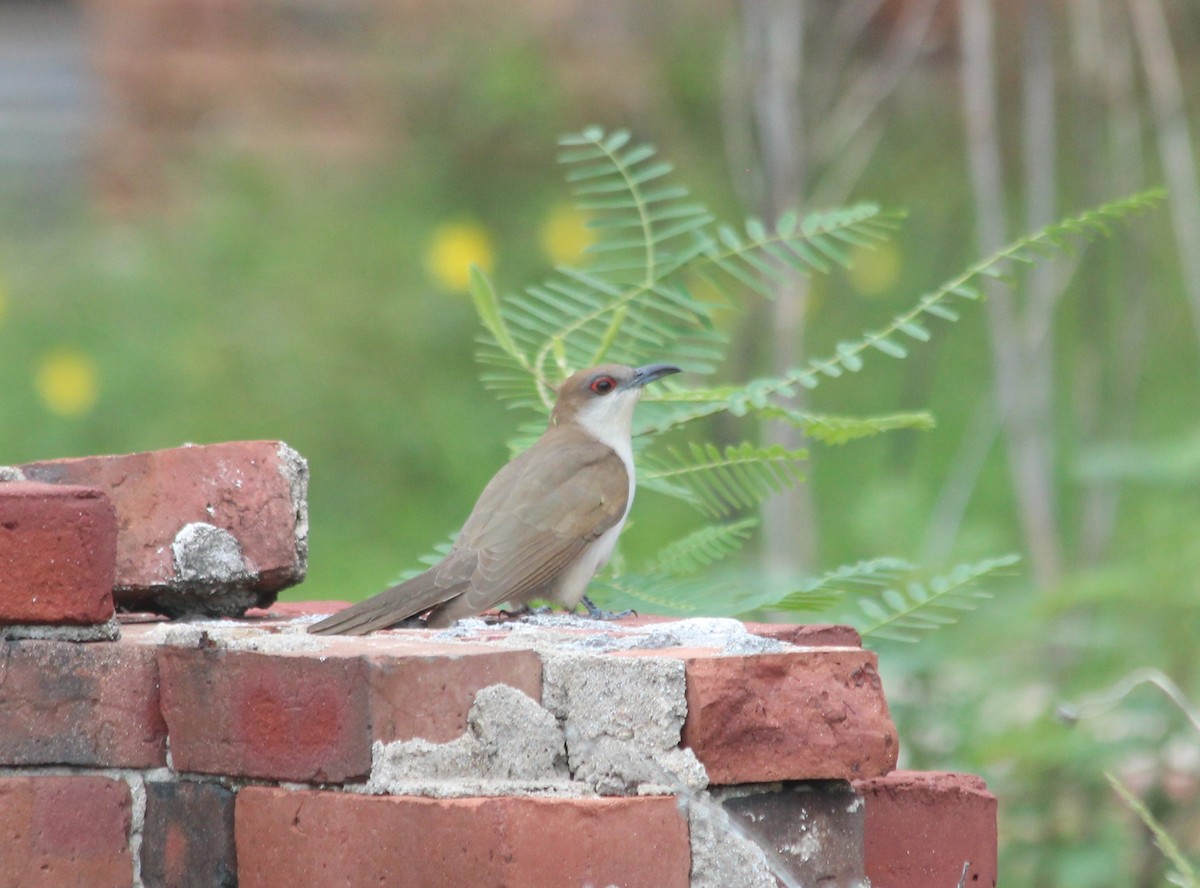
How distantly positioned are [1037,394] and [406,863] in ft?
12.7

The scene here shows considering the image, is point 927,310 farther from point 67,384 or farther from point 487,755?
point 67,384

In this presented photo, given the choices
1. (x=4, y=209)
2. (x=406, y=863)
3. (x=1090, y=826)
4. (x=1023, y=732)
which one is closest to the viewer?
(x=406, y=863)

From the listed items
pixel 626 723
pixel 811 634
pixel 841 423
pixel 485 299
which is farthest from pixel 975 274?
pixel 626 723

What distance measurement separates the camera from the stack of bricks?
186 centimetres

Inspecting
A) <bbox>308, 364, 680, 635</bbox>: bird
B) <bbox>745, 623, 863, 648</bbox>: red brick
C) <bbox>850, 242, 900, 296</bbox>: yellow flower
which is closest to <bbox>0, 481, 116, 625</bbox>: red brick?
<bbox>308, 364, 680, 635</bbox>: bird

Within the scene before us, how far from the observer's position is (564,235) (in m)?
7.50

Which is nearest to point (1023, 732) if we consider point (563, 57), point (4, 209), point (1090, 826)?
point (1090, 826)

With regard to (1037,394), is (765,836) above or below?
below

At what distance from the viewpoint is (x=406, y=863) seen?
1849mm

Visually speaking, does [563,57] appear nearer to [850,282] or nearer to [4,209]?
[850,282]

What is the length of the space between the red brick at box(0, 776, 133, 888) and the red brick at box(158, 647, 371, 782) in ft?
0.34

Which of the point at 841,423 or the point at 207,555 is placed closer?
the point at 207,555

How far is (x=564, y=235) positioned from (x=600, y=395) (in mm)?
4442

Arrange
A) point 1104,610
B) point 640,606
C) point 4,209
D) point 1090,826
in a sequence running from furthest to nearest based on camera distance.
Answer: point 4,209 < point 1104,610 < point 1090,826 < point 640,606
